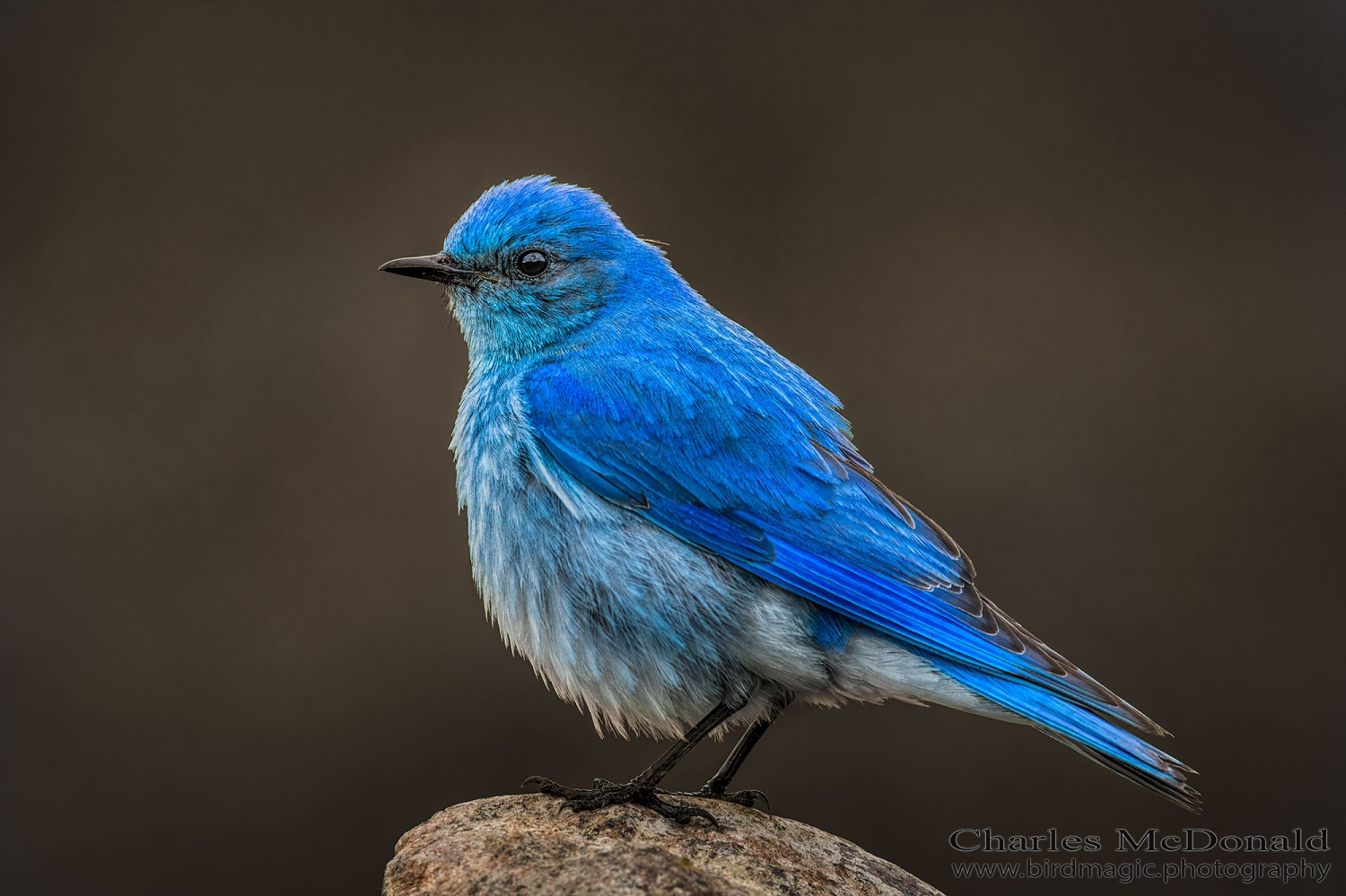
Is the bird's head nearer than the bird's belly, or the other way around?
the bird's belly

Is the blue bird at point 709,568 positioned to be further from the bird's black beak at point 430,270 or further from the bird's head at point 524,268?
the bird's black beak at point 430,270

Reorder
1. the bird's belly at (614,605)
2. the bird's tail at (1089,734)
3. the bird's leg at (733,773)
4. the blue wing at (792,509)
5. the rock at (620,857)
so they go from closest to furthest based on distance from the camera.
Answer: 1. the rock at (620,857)
2. the bird's tail at (1089,734)
3. the blue wing at (792,509)
4. the bird's belly at (614,605)
5. the bird's leg at (733,773)

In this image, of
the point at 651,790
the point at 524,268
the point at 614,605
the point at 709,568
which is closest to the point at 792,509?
the point at 709,568

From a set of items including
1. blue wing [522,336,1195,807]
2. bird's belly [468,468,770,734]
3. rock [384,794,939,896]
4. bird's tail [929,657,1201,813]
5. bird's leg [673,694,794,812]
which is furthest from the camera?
bird's leg [673,694,794,812]

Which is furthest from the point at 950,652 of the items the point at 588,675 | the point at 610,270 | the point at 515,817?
the point at 610,270

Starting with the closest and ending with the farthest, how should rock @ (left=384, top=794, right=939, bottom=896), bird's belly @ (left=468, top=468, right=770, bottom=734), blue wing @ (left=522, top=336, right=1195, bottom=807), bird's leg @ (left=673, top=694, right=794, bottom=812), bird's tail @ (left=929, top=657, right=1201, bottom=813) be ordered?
rock @ (left=384, top=794, right=939, bottom=896)
bird's tail @ (left=929, top=657, right=1201, bottom=813)
blue wing @ (left=522, top=336, right=1195, bottom=807)
bird's belly @ (left=468, top=468, right=770, bottom=734)
bird's leg @ (left=673, top=694, right=794, bottom=812)

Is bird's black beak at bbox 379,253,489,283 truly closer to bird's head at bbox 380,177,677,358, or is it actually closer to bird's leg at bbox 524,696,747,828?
bird's head at bbox 380,177,677,358

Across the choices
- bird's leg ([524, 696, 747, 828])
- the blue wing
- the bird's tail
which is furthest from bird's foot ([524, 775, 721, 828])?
the bird's tail

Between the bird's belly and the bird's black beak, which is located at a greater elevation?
the bird's black beak

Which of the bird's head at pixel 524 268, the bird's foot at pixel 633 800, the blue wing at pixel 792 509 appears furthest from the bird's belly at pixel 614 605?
the bird's head at pixel 524 268

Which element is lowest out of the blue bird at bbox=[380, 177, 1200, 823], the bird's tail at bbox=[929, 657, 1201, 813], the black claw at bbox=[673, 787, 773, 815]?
the black claw at bbox=[673, 787, 773, 815]
